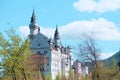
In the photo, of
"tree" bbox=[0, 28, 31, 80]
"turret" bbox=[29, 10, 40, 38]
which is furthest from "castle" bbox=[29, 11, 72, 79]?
"tree" bbox=[0, 28, 31, 80]

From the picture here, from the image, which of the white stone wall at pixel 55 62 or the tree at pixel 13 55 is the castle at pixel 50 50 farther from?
the tree at pixel 13 55

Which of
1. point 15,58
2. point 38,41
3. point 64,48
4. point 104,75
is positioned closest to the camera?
point 15,58

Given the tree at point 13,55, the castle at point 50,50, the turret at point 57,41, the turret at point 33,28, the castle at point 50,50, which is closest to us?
the tree at point 13,55

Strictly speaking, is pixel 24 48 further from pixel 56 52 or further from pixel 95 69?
pixel 56 52

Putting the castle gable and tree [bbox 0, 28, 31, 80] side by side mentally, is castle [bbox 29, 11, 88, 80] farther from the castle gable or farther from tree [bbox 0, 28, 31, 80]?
tree [bbox 0, 28, 31, 80]

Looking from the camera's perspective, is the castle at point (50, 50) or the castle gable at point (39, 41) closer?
the castle at point (50, 50)

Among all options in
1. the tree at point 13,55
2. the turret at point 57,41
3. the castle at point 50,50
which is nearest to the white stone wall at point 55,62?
the castle at point 50,50

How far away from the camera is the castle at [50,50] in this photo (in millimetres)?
130750

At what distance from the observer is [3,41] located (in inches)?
1534

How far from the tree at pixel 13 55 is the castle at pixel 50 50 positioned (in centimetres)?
8260

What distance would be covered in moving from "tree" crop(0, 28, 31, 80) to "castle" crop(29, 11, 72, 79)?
82.6 meters

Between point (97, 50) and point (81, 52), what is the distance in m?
1.95

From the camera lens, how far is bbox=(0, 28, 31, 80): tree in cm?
3838

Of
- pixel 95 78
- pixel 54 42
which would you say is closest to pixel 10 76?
pixel 95 78
